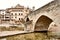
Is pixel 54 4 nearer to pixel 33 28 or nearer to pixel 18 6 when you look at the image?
pixel 33 28

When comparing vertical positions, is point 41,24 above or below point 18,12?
below

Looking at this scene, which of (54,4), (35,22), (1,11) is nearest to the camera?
(54,4)

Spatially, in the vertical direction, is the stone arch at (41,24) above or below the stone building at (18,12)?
below

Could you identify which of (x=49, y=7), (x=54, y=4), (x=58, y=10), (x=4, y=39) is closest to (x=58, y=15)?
(x=58, y=10)

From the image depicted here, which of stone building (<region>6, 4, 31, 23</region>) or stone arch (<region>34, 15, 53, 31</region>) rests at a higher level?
stone building (<region>6, 4, 31, 23</region>)

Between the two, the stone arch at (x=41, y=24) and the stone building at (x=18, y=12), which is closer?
the stone arch at (x=41, y=24)

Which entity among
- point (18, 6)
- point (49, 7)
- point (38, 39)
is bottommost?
point (38, 39)

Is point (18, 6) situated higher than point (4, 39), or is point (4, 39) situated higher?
point (18, 6)

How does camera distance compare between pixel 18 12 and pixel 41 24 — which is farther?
pixel 18 12

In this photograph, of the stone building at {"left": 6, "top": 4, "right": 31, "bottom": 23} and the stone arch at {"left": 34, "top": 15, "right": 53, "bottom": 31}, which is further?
the stone building at {"left": 6, "top": 4, "right": 31, "bottom": 23}

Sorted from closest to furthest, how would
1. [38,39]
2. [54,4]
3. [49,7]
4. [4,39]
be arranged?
[4,39], [54,4], [49,7], [38,39]

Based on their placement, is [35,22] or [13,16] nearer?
[35,22]

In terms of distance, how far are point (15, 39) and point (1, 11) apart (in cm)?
3573

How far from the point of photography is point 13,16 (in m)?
38.4
